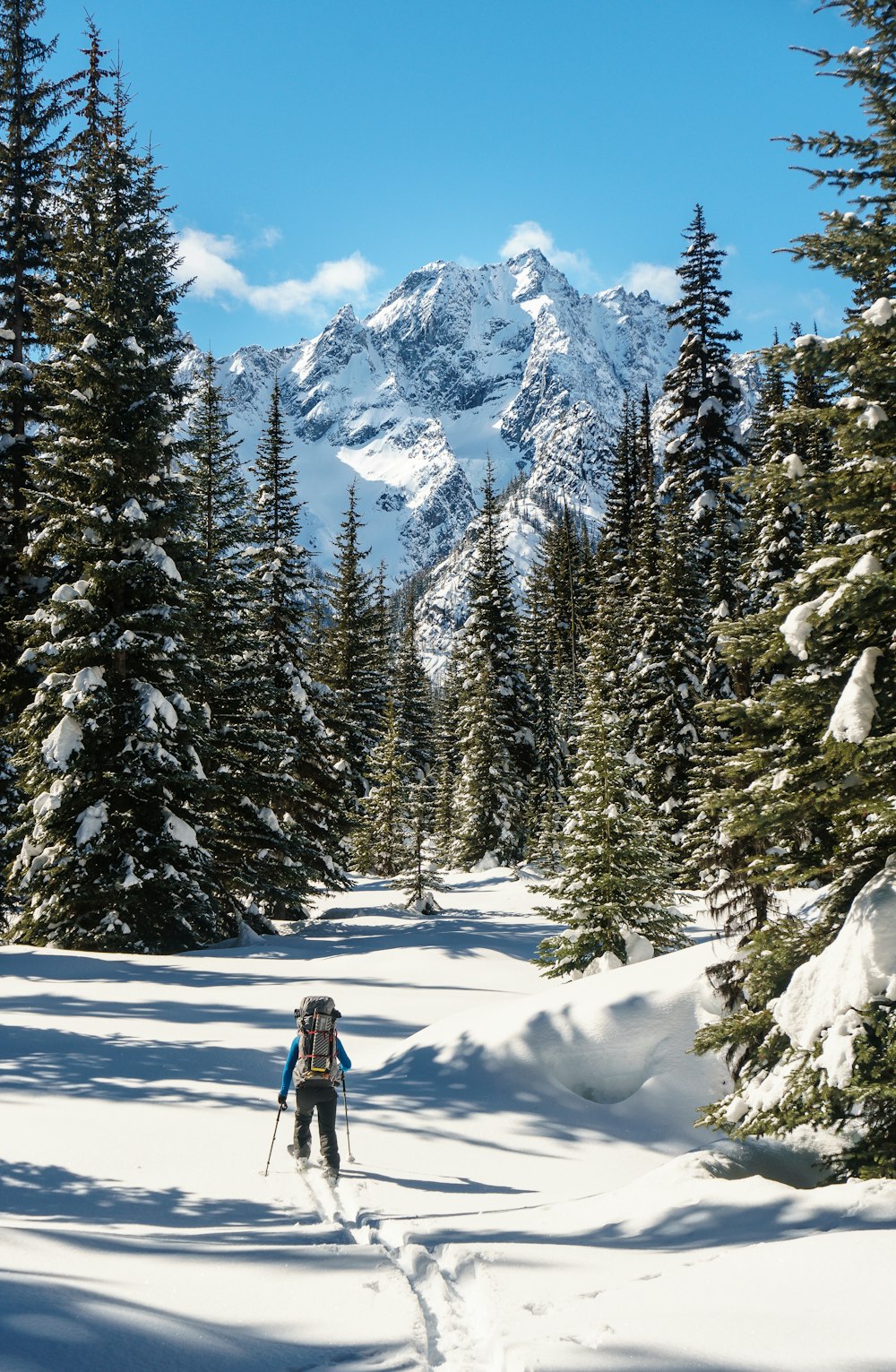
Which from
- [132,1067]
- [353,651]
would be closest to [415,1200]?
[132,1067]

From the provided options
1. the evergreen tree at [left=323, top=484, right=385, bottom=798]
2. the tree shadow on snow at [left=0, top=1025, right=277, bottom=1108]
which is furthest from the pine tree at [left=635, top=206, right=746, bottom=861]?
the tree shadow on snow at [left=0, top=1025, right=277, bottom=1108]

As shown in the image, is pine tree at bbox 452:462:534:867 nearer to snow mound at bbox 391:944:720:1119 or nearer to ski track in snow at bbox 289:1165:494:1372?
snow mound at bbox 391:944:720:1119

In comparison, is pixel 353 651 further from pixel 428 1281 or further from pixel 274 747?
pixel 428 1281

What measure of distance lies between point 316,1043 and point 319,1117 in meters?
0.65

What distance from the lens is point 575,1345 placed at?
409cm

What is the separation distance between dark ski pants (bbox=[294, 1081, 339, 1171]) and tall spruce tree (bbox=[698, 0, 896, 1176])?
3.31 metres

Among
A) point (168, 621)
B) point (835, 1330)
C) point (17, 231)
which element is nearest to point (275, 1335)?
point (835, 1330)

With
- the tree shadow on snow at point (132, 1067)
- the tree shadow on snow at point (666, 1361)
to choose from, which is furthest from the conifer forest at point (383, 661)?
the tree shadow on snow at point (132, 1067)

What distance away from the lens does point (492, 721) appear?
124 feet

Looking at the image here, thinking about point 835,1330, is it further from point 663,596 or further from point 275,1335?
point 663,596

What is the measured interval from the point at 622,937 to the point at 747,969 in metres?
5.87

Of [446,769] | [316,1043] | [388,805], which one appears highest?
[446,769]

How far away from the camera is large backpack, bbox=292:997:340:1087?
311 inches

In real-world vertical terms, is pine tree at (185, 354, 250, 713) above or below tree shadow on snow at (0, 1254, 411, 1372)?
above
